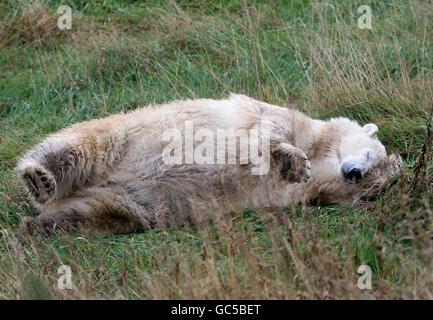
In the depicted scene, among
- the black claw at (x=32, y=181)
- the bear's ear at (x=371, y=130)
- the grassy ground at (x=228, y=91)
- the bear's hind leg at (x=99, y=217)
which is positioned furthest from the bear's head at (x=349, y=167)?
the black claw at (x=32, y=181)

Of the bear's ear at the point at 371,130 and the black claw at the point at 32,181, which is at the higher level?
the bear's ear at the point at 371,130

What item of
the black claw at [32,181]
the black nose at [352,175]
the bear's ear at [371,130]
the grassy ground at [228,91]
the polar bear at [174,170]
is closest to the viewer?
the grassy ground at [228,91]

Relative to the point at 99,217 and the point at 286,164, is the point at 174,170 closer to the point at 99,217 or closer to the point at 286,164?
the point at 99,217

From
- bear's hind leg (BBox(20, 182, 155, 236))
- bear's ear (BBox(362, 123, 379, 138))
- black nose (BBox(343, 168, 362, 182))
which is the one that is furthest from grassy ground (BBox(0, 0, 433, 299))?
bear's ear (BBox(362, 123, 379, 138))

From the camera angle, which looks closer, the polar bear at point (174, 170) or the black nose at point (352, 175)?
the polar bear at point (174, 170)

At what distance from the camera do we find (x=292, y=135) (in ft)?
17.9

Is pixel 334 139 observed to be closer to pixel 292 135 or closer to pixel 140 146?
pixel 292 135

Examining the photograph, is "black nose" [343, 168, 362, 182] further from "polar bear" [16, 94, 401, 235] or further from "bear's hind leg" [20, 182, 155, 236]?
"bear's hind leg" [20, 182, 155, 236]

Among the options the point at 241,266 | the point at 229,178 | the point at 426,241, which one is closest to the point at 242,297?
the point at 241,266

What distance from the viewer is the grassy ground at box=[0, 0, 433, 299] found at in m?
3.75

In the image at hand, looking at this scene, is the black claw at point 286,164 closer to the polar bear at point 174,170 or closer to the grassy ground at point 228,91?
the polar bear at point 174,170

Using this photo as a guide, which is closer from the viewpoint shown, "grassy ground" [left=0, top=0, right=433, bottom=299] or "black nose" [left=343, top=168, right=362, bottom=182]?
"grassy ground" [left=0, top=0, right=433, bottom=299]

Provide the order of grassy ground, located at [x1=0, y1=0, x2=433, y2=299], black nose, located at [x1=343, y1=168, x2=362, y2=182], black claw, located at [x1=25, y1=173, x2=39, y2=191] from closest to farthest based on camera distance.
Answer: grassy ground, located at [x1=0, y1=0, x2=433, y2=299], black claw, located at [x1=25, y1=173, x2=39, y2=191], black nose, located at [x1=343, y1=168, x2=362, y2=182]

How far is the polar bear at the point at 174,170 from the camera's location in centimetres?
499
